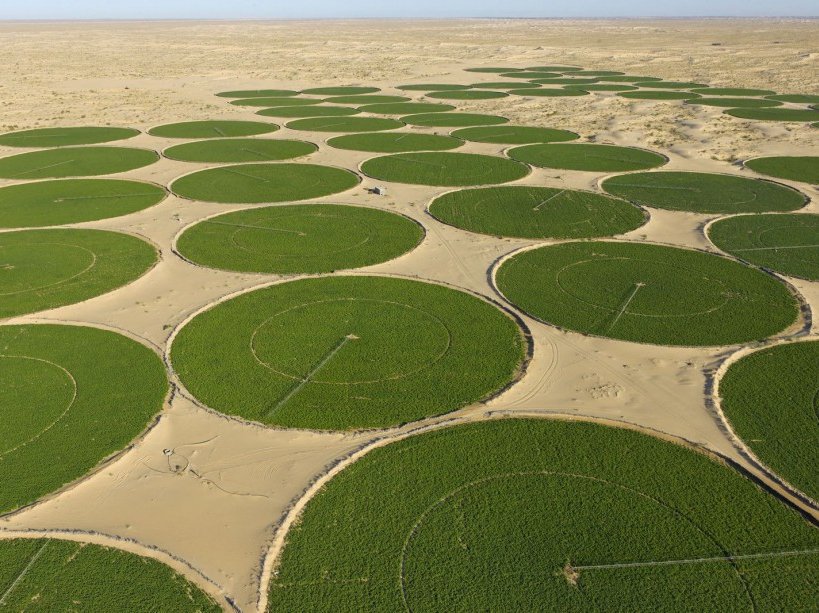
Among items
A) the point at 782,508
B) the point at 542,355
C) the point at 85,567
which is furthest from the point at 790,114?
the point at 85,567

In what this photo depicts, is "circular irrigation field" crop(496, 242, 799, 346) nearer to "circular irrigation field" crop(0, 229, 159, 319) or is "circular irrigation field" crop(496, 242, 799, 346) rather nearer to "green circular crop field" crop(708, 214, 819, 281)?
"green circular crop field" crop(708, 214, 819, 281)

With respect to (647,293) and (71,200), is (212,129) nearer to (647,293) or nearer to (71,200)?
(71,200)

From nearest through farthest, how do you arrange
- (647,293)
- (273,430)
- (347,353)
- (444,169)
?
(273,430) → (347,353) → (647,293) → (444,169)

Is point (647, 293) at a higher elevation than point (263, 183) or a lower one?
higher

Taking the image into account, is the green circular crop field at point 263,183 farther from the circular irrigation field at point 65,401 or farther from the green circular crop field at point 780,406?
the green circular crop field at point 780,406

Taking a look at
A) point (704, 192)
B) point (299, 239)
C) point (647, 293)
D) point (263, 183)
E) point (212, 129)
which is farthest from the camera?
point (212, 129)

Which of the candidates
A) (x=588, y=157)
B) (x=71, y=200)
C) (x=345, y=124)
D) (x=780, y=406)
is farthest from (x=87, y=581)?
(x=345, y=124)

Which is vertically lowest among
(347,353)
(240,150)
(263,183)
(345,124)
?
(345,124)
